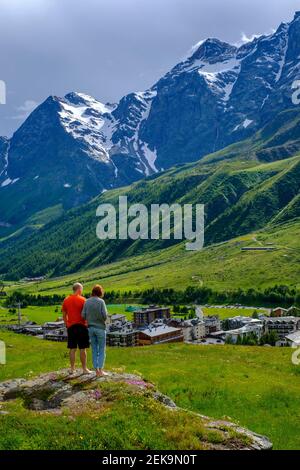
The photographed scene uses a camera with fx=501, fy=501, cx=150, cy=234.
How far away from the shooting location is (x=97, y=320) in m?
26.6

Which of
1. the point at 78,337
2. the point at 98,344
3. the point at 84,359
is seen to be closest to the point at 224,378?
the point at 98,344

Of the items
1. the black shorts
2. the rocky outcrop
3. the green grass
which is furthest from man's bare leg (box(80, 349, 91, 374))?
the green grass

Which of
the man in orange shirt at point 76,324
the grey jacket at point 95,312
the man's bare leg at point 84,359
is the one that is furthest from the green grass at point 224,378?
the grey jacket at point 95,312

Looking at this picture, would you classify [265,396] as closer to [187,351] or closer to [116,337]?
[187,351]

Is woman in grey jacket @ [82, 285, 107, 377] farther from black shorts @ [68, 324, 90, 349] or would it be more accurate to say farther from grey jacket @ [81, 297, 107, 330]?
black shorts @ [68, 324, 90, 349]

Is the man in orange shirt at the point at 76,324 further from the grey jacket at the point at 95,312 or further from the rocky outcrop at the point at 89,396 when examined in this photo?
the rocky outcrop at the point at 89,396

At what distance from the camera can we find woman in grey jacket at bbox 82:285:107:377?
26.5m

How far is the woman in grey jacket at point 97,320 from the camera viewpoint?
26.5 m

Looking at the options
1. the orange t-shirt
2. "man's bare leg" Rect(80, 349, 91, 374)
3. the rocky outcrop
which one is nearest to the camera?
the rocky outcrop

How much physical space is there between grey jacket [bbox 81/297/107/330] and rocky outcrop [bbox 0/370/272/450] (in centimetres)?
276

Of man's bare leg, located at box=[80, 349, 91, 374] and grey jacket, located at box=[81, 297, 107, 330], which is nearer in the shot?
grey jacket, located at box=[81, 297, 107, 330]

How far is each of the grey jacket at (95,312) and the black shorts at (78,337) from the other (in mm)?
906

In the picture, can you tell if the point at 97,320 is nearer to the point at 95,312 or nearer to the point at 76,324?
the point at 95,312
